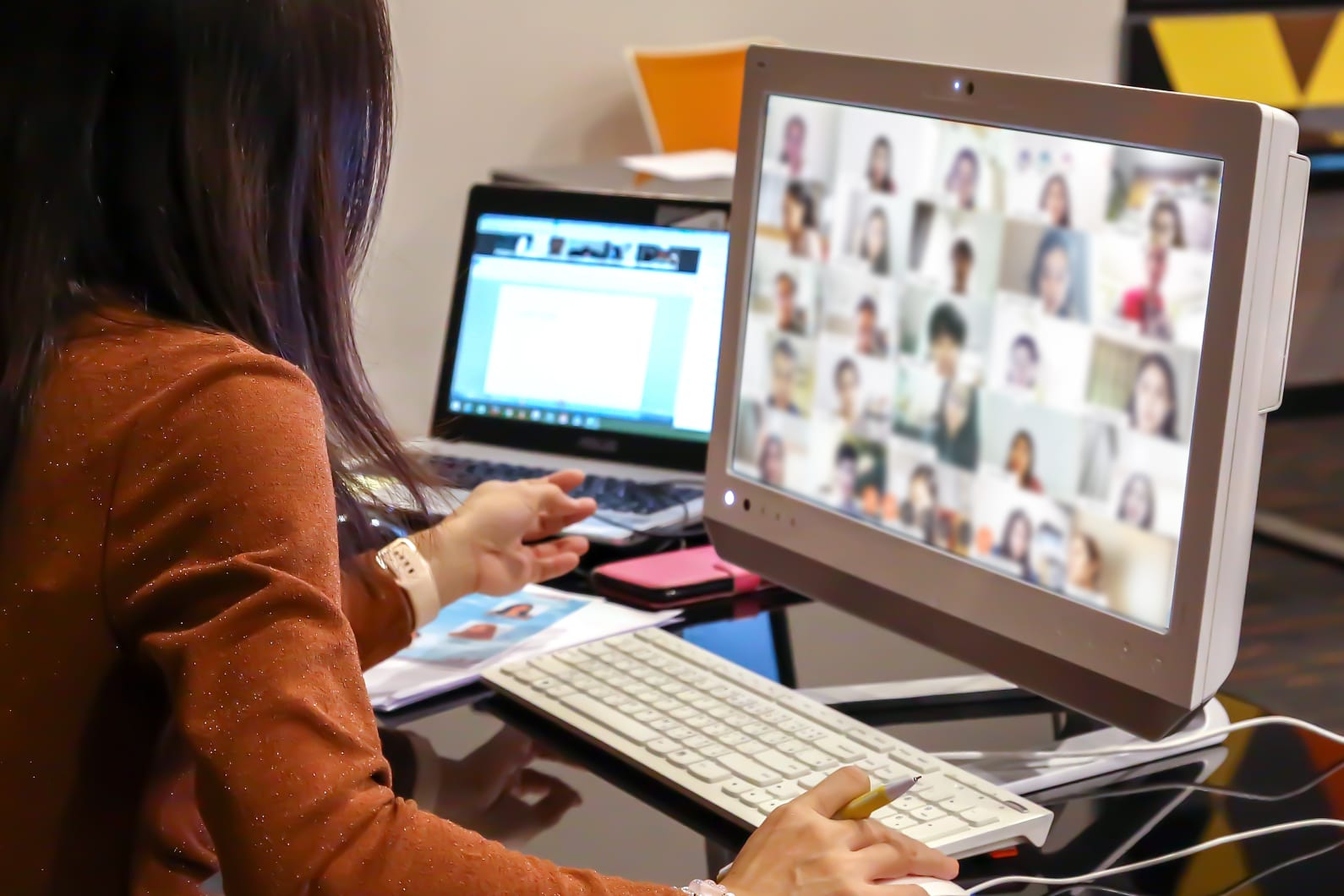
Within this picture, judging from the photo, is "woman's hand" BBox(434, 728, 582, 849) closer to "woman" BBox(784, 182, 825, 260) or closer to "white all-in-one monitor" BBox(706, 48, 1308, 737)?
"white all-in-one monitor" BBox(706, 48, 1308, 737)

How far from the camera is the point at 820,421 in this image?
106 cm

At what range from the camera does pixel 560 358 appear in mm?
1503

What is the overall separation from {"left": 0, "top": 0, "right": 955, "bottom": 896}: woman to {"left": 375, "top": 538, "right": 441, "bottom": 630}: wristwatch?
340 millimetres

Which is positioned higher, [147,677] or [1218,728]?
[147,677]

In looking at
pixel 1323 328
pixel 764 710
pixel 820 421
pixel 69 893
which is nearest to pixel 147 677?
pixel 69 893

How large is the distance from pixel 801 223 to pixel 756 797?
0.43 meters

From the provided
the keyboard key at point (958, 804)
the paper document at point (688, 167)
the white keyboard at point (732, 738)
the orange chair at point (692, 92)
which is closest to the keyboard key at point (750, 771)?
the white keyboard at point (732, 738)

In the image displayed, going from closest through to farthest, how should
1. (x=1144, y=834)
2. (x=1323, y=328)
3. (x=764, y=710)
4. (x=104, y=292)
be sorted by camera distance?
(x=104, y=292) < (x=1144, y=834) < (x=764, y=710) < (x=1323, y=328)

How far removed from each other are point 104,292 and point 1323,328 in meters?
4.35

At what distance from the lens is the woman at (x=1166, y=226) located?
0.81 meters

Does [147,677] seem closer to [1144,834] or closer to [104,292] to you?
[104,292]

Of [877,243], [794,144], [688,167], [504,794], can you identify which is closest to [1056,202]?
[877,243]

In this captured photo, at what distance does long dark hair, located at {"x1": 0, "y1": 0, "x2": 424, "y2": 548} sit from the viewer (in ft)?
2.30

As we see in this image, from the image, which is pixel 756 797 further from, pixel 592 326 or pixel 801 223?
pixel 592 326
